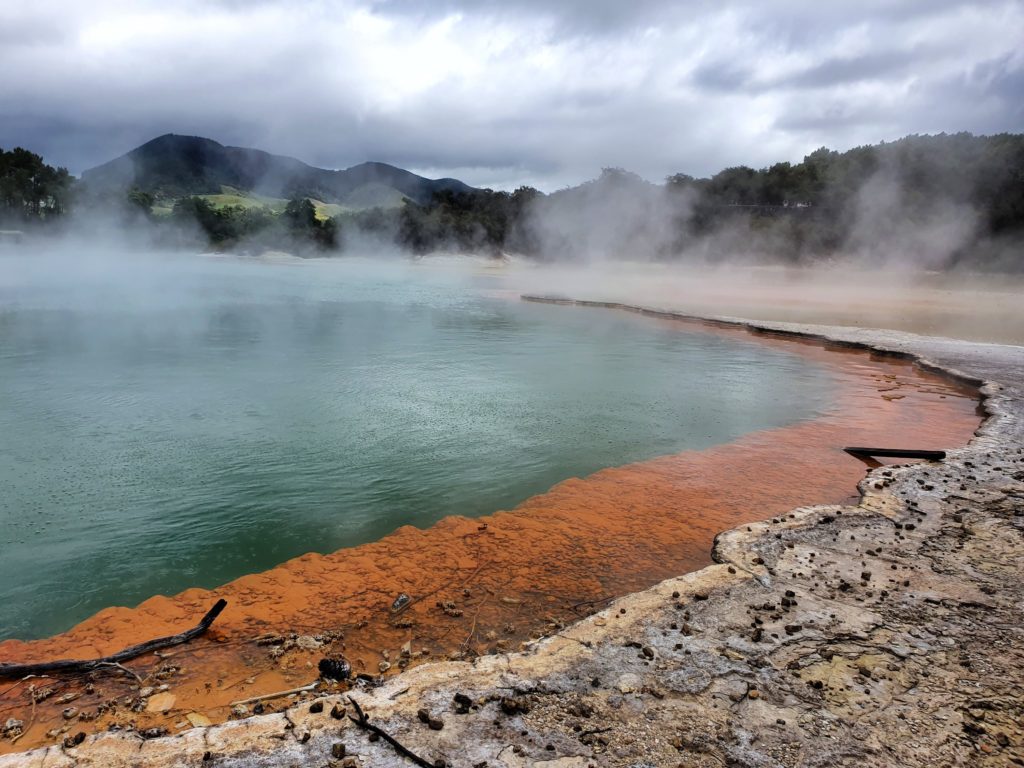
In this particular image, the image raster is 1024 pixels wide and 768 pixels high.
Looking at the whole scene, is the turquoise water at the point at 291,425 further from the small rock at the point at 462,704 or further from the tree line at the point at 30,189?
the tree line at the point at 30,189

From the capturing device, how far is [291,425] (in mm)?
8211

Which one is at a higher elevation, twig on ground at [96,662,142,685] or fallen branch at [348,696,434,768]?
fallen branch at [348,696,434,768]

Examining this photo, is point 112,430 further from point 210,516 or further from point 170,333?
point 170,333

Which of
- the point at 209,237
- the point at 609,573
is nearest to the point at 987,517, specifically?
the point at 609,573

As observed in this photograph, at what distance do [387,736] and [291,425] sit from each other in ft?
19.8

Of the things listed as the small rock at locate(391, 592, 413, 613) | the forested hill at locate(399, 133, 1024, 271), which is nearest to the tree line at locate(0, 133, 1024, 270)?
the forested hill at locate(399, 133, 1024, 271)

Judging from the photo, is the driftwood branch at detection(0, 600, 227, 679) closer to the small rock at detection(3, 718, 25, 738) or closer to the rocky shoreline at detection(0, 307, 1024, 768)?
the small rock at detection(3, 718, 25, 738)

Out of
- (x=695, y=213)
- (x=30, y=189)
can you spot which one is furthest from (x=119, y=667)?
(x=30, y=189)

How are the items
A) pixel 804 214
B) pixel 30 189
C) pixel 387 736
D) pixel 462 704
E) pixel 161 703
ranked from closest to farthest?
1. pixel 387 736
2. pixel 462 704
3. pixel 161 703
4. pixel 804 214
5. pixel 30 189

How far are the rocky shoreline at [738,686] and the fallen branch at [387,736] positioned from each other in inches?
1.0

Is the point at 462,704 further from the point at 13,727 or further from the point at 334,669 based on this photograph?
the point at 13,727

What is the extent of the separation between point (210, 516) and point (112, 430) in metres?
3.14

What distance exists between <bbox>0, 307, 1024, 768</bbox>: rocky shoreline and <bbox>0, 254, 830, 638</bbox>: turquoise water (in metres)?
2.30

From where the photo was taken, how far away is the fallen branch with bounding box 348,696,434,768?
259 centimetres
